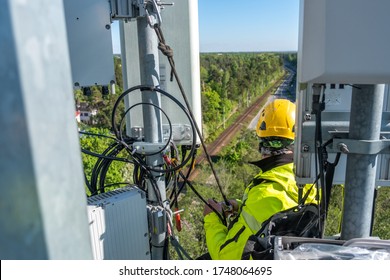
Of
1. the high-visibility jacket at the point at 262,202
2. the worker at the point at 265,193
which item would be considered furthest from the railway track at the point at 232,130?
the high-visibility jacket at the point at 262,202

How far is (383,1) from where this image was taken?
785 millimetres

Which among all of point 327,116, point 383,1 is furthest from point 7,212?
point 327,116

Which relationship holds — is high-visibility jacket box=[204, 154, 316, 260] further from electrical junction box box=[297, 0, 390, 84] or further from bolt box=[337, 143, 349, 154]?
electrical junction box box=[297, 0, 390, 84]

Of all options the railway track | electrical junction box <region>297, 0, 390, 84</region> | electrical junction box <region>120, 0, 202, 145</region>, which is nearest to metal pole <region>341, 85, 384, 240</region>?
electrical junction box <region>297, 0, 390, 84</region>

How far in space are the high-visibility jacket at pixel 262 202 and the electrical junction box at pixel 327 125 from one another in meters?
0.47

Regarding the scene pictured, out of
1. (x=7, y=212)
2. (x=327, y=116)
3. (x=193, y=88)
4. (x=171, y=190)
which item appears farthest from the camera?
(x=171, y=190)

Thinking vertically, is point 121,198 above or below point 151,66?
below

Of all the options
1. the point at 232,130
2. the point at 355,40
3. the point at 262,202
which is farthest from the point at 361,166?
the point at 232,130

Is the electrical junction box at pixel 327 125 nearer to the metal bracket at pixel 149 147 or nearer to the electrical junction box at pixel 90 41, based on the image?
the metal bracket at pixel 149 147

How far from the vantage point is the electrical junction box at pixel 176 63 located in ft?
6.61

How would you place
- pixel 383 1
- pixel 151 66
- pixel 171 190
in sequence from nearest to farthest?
1. pixel 383 1
2. pixel 151 66
3. pixel 171 190

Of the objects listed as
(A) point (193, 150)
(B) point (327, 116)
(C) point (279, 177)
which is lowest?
(C) point (279, 177)

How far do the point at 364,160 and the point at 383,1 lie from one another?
0.57 m

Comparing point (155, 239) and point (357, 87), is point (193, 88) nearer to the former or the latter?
point (155, 239)
